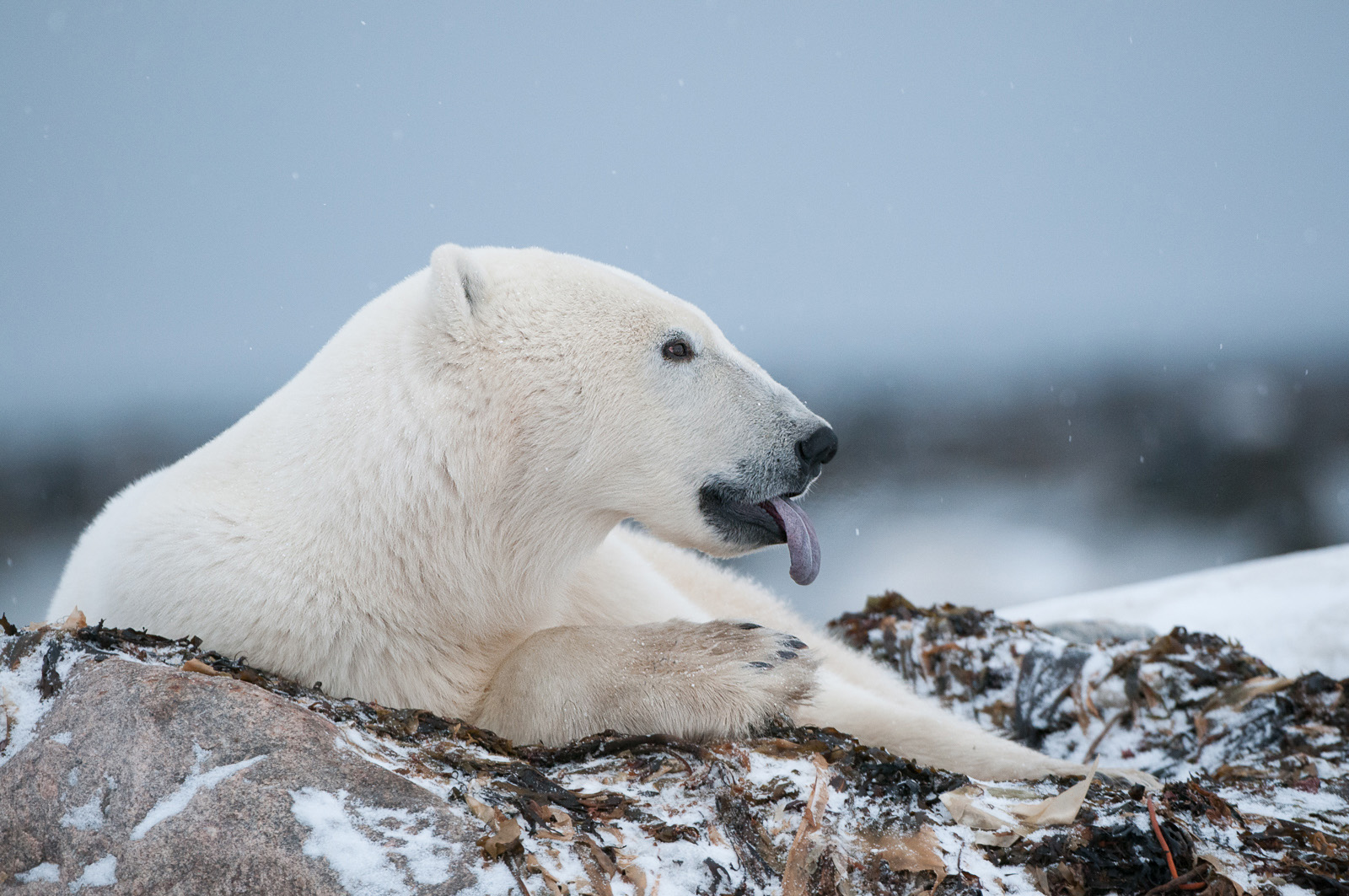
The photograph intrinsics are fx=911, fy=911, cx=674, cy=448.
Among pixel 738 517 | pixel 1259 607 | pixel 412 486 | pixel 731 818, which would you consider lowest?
pixel 731 818

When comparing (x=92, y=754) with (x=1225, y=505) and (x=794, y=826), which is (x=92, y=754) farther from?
(x=1225, y=505)

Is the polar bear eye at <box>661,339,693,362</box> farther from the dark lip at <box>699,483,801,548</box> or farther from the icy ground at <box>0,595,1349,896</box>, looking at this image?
the icy ground at <box>0,595,1349,896</box>

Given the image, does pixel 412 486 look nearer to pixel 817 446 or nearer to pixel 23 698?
pixel 23 698

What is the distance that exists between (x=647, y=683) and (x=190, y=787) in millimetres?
1026

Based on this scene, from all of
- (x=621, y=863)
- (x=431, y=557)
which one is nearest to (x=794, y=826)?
(x=621, y=863)

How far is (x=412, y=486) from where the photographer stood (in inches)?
93.0

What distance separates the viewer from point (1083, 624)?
5223 millimetres

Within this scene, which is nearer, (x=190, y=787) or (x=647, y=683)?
(x=190, y=787)

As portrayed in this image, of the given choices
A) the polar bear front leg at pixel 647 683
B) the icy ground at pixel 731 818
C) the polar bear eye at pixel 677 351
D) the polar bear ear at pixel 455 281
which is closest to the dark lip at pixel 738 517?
the polar bear front leg at pixel 647 683

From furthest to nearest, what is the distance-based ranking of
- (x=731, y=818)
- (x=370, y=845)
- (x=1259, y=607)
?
(x=1259, y=607) → (x=731, y=818) → (x=370, y=845)

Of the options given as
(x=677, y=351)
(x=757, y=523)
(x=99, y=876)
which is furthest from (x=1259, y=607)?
(x=99, y=876)

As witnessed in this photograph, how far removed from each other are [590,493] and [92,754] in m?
1.27

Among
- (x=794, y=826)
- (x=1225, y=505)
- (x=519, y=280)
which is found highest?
(x=1225, y=505)

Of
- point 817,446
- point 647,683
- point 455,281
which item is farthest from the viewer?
point 817,446
